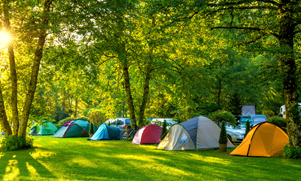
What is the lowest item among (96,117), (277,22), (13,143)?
(13,143)

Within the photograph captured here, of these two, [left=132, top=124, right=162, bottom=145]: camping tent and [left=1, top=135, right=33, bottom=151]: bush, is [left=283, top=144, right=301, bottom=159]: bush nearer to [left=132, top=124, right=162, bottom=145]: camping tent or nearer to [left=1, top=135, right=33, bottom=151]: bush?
[left=132, top=124, right=162, bottom=145]: camping tent

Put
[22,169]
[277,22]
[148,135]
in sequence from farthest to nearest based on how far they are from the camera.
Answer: [148,135] < [277,22] < [22,169]

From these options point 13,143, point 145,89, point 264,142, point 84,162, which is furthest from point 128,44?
point 264,142

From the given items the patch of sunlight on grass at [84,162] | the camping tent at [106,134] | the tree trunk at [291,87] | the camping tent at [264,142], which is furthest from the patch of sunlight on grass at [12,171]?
the camping tent at [106,134]

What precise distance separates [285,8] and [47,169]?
992cm

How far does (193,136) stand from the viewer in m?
13.4

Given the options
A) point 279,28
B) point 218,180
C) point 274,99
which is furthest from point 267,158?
point 274,99

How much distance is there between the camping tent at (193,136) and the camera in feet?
43.5

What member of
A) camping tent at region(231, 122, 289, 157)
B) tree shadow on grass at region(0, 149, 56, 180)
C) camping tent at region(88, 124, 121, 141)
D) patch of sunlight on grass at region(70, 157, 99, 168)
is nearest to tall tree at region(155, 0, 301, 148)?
camping tent at region(231, 122, 289, 157)

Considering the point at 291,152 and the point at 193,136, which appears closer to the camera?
the point at 291,152

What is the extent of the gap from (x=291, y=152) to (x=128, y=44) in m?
8.83

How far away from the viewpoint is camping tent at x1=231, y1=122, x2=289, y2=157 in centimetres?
1073

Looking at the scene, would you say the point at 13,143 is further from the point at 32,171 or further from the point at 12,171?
the point at 32,171

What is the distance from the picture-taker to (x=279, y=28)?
10594 mm
